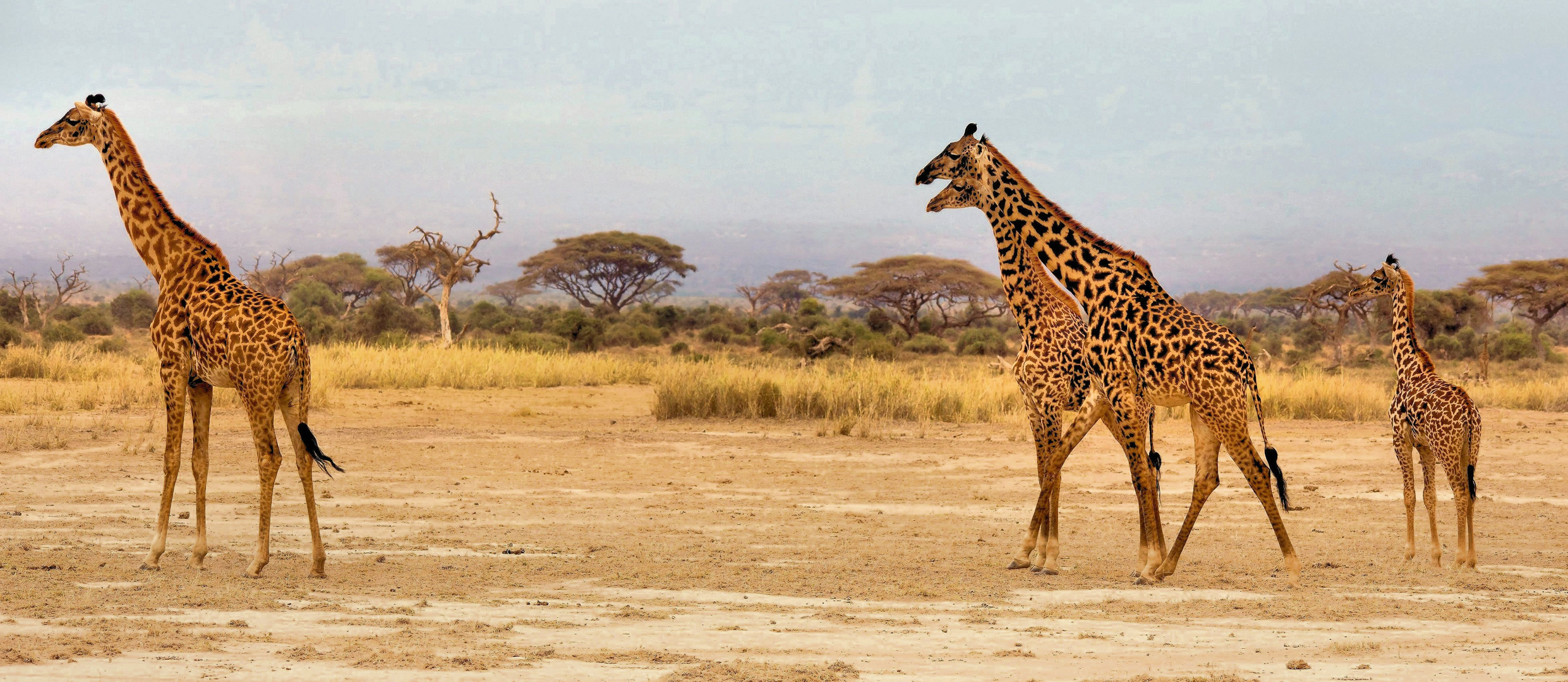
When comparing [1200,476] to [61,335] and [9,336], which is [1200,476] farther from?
[61,335]

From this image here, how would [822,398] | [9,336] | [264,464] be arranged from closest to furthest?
[264,464], [822,398], [9,336]

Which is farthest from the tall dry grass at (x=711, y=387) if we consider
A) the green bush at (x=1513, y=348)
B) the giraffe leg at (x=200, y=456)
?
the green bush at (x=1513, y=348)

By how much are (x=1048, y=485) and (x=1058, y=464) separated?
0.51 feet

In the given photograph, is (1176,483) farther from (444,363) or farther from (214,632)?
(444,363)

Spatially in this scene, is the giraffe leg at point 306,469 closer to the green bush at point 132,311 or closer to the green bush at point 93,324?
the green bush at point 93,324

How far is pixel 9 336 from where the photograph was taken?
31266 millimetres

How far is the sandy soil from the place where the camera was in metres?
5.52

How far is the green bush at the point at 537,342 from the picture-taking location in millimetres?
31703

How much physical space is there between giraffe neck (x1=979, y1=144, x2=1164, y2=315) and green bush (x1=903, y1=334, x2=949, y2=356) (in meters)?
31.5

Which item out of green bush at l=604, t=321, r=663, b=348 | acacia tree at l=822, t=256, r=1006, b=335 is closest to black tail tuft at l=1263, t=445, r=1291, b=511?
green bush at l=604, t=321, r=663, b=348

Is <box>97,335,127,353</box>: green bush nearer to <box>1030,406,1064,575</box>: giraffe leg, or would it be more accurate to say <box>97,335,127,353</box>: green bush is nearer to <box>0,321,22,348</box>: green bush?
<box>0,321,22,348</box>: green bush

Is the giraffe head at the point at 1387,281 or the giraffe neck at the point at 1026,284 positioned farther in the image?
the giraffe head at the point at 1387,281

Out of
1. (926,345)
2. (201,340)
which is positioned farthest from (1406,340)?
(926,345)

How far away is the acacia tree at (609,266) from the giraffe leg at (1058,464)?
47679 millimetres
